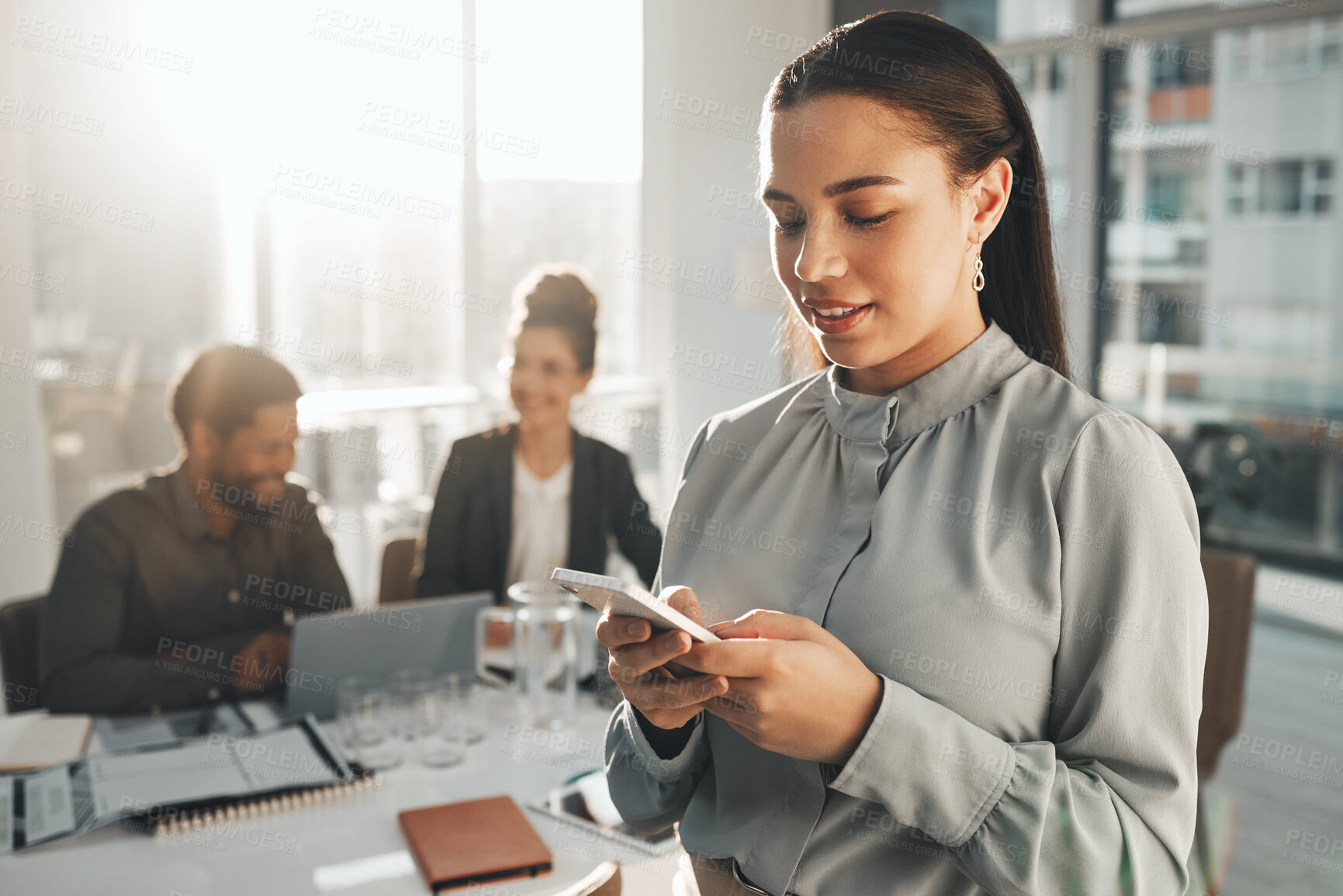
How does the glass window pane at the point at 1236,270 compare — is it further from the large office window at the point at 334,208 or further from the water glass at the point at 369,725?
the water glass at the point at 369,725

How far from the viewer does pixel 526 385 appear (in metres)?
2.92

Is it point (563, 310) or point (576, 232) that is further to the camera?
point (576, 232)

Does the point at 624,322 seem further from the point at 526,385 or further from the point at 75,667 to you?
the point at 75,667

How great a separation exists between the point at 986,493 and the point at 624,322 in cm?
464

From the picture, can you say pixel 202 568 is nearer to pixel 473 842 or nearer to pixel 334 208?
pixel 473 842

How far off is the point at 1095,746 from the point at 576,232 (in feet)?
15.4

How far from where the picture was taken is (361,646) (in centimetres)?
201

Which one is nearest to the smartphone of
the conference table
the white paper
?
the conference table

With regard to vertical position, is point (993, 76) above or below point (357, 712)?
above

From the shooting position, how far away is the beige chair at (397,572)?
2.99m

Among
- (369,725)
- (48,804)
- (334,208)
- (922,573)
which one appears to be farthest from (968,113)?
(334,208)

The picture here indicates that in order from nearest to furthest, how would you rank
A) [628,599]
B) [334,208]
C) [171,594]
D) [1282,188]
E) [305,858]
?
1. [628,599]
2. [305,858]
3. [171,594]
4. [1282,188]
5. [334,208]

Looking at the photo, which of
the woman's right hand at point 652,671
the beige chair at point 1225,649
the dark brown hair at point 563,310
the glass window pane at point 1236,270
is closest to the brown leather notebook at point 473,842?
the woman's right hand at point 652,671

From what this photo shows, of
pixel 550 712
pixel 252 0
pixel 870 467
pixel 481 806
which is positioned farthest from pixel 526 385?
pixel 252 0
